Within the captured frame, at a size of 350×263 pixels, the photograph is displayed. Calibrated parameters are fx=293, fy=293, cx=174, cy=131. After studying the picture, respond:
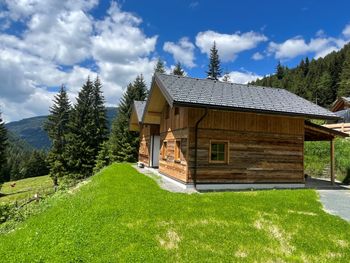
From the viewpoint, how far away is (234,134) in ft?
45.5

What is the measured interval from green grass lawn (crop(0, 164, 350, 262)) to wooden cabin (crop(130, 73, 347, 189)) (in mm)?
3032

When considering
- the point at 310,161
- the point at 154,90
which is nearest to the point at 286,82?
the point at 310,161

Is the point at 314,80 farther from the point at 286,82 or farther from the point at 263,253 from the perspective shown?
the point at 263,253

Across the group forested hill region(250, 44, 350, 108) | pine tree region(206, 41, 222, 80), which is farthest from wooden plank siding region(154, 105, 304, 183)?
forested hill region(250, 44, 350, 108)

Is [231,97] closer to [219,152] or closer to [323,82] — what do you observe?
[219,152]

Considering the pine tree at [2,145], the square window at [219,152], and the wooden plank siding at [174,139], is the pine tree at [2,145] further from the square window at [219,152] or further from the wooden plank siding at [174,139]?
the square window at [219,152]

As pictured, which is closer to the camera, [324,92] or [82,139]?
[82,139]

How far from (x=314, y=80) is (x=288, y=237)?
8113 cm

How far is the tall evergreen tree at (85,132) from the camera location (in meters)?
38.6

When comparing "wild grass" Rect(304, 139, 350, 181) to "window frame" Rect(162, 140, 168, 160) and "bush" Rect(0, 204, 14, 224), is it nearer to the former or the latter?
"window frame" Rect(162, 140, 168, 160)

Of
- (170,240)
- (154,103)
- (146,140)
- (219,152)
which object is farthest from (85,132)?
(170,240)

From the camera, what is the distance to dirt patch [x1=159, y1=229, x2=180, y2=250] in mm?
6660

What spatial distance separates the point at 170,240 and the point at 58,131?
4042 cm

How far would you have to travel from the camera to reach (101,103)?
42844 mm
